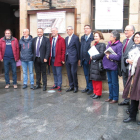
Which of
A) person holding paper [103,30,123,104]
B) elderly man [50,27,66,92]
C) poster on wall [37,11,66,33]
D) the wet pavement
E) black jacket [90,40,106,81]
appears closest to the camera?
the wet pavement

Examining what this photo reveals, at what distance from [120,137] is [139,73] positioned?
4.08ft

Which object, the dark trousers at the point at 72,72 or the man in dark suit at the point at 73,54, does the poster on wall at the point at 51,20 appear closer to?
the man in dark suit at the point at 73,54

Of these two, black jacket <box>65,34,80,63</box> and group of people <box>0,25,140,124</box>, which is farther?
black jacket <box>65,34,80,63</box>

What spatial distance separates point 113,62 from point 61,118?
6.55 feet

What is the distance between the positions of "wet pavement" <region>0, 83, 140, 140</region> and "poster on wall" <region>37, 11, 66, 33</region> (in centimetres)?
236

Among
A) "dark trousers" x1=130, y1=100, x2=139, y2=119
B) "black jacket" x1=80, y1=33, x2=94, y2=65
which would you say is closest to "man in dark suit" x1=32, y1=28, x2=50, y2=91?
"black jacket" x1=80, y1=33, x2=94, y2=65

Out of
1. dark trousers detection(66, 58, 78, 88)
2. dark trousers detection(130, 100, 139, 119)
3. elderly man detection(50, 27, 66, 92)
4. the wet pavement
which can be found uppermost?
elderly man detection(50, 27, 66, 92)

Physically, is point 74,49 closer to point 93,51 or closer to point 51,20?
point 93,51

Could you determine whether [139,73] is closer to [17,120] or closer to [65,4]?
[17,120]

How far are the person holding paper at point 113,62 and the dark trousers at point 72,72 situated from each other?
1342 mm

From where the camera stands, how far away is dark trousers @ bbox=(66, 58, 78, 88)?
23.5 ft

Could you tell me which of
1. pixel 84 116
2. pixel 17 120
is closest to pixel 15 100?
pixel 17 120

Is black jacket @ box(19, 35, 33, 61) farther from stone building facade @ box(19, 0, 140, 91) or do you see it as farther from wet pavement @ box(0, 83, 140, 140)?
wet pavement @ box(0, 83, 140, 140)

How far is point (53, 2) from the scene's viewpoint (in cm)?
790
